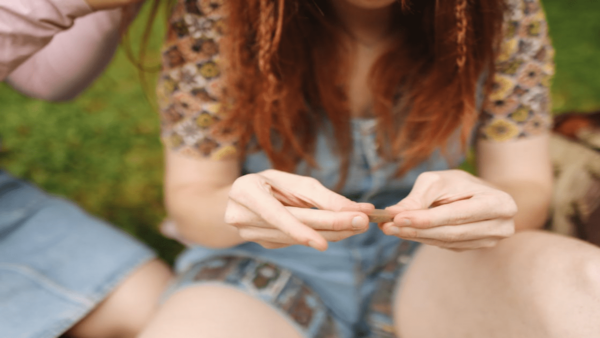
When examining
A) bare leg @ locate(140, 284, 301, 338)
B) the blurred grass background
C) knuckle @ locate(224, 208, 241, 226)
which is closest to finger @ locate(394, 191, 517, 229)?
knuckle @ locate(224, 208, 241, 226)

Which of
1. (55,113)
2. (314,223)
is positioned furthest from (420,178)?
(55,113)

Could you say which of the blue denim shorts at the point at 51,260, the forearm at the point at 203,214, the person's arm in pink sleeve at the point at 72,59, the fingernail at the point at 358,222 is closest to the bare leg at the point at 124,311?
the blue denim shorts at the point at 51,260

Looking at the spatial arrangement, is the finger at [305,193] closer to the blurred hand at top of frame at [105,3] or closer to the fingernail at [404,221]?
the fingernail at [404,221]

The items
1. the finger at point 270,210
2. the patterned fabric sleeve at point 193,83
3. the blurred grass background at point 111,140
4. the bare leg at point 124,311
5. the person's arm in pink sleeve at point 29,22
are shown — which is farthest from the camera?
the blurred grass background at point 111,140

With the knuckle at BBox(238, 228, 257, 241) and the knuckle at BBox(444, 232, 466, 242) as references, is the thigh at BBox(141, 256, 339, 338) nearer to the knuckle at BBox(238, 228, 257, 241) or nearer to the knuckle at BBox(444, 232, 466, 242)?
the knuckle at BBox(238, 228, 257, 241)

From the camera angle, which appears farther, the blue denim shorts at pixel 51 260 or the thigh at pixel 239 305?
the blue denim shorts at pixel 51 260
